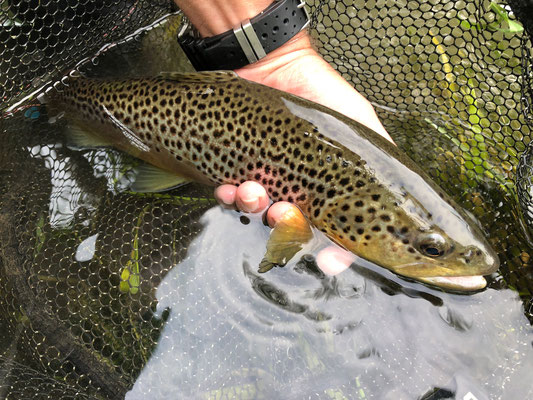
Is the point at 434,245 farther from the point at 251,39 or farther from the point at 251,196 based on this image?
the point at 251,39

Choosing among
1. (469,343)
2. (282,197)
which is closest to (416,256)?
(469,343)

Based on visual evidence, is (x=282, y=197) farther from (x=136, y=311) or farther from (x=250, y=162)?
(x=136, y=311)

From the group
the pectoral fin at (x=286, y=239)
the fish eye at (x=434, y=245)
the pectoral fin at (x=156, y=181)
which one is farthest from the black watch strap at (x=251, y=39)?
the fish eye at (x=434, y=245)

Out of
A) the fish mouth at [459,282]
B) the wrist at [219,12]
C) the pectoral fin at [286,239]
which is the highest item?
the wrist at [219,12]

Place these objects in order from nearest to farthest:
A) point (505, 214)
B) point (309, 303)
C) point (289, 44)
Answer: point (309, 303) < point (505, 214) < point (289, 44)

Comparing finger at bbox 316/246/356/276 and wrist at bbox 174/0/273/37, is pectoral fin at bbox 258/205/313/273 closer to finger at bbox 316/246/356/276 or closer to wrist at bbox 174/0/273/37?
finger at bbox 316/246/356/276

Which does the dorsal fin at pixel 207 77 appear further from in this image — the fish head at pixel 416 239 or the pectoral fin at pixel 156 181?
the fish head at pixel 416 239
